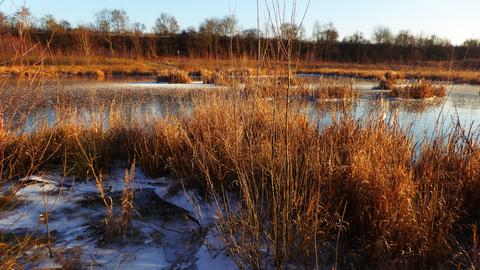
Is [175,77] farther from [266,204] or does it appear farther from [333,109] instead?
[266,204]

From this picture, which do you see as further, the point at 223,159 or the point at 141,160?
the point at 141,160

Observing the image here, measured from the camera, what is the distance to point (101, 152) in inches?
133

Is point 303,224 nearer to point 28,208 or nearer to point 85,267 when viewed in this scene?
point 85,267

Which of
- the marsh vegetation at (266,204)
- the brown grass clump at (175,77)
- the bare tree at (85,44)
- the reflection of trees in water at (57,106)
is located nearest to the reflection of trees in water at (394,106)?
the marsh vegetation at (266,204)

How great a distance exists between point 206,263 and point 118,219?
2.26 feet

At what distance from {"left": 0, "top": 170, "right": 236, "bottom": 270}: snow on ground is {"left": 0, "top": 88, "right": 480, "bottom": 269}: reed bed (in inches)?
5.4

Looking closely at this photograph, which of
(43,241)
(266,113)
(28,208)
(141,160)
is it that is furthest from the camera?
(266,113)

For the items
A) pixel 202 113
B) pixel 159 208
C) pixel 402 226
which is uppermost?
pixel 202 113

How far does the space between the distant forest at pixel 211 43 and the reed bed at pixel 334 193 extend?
585mm

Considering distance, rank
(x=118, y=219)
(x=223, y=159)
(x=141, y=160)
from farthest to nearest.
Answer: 1. (x=141, y=160)
2. (x=223, y=159)
3. (x=118, y=219)

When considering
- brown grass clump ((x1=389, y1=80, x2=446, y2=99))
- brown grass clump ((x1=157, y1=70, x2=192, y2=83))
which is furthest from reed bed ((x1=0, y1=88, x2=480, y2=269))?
brown grass clump ((x1=157, y1=70, x2=192, y2=83))

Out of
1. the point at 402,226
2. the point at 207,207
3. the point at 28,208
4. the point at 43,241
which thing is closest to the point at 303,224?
the point at 402,226

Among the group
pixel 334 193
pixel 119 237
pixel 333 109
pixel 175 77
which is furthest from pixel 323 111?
pixel 175 77

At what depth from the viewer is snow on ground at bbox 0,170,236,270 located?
1.87 m
